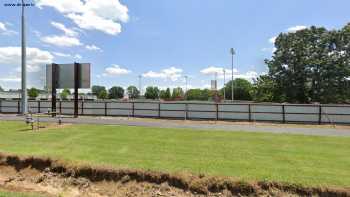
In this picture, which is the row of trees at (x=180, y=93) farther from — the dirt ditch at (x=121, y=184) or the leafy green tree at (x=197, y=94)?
the dirt ditch at (x=121, y=184)

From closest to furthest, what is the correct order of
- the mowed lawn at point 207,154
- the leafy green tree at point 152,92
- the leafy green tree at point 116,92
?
1. the mowed lawn at point 207,154
2. the leafy green tree at point 152,92
3. the leafy green tree at point 116,92

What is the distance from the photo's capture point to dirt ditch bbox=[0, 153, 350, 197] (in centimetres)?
561

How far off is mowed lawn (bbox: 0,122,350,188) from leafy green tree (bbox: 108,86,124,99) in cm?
11694

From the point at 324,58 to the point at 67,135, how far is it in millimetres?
30401

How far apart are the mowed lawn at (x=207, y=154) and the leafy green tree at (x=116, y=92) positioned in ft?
384

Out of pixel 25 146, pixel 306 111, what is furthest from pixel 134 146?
pixel 306 111

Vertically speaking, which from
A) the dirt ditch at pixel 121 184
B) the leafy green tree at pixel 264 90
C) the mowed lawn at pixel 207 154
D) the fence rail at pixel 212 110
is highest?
the leafy green tree at pixel 264 90

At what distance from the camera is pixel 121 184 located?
629cm

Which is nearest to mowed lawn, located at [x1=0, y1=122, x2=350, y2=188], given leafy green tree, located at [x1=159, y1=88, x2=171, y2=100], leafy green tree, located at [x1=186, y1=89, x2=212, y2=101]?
leafy green tree, located at [x1=159, y1=88, x2=171, y2=100]

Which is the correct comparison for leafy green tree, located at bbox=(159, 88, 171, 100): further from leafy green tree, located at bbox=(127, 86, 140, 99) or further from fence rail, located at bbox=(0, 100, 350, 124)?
fence rail, located at bbox=(0, 100, 350, 124)

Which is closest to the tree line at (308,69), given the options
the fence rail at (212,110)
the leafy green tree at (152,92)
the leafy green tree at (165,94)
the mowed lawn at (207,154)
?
the fence rail at (212,110)

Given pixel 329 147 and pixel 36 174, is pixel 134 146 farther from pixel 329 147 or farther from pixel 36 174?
pixel 329 147

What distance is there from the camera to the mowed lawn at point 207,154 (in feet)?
20.4

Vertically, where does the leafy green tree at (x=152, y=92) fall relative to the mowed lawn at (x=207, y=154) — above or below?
above
